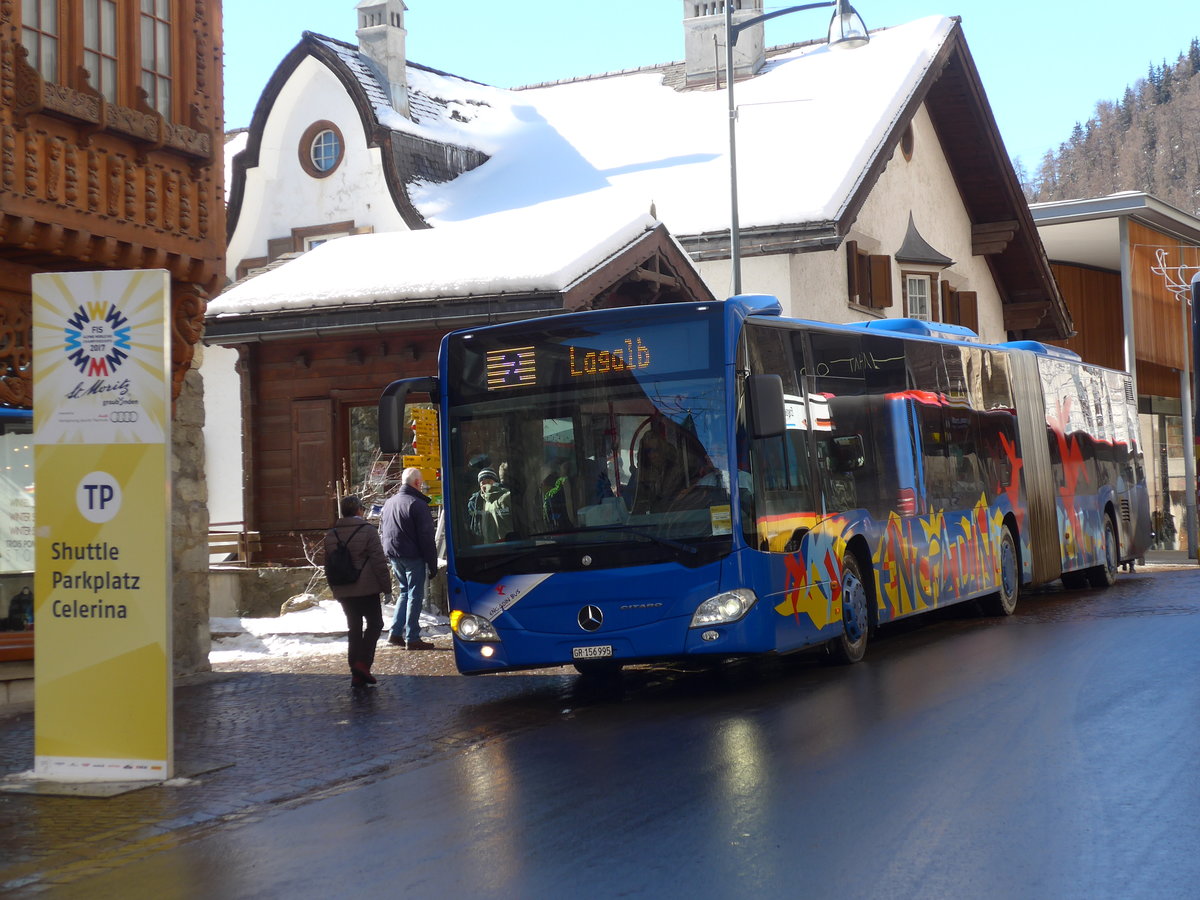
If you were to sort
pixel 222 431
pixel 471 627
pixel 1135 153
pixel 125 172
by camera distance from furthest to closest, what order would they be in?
pixel 1135 153 < pixel 222 431 < pixel 125 172 < pixel 471 627

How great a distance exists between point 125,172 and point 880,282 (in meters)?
20.2

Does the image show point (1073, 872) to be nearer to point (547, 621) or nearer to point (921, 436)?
point (547, 621)

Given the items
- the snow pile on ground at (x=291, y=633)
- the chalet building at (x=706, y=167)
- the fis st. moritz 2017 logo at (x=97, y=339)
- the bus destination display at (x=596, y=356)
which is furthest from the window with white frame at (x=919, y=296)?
the fis st. moritz 2017 logo at (x=97, y=339)

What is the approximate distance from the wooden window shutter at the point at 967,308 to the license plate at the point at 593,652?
25.8 metres

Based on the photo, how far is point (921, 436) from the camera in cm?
1545

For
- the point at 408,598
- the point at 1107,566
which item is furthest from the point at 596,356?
the point at 1107,566

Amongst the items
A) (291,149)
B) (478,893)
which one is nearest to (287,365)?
(291,149)

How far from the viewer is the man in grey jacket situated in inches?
628

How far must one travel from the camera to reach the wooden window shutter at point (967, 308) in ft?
118

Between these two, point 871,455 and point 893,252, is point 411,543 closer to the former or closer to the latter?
point 871,455

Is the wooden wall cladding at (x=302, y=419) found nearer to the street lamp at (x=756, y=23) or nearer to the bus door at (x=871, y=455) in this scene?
the street lamp at (x=756, y=23)

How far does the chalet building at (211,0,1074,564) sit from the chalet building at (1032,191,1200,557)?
191cm

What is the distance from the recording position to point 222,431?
106 feet

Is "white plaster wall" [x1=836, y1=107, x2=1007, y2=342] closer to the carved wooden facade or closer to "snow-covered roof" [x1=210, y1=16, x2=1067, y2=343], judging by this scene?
"snow-covered roof" [x1=210, y1=16, x2=1067, y2=343]
